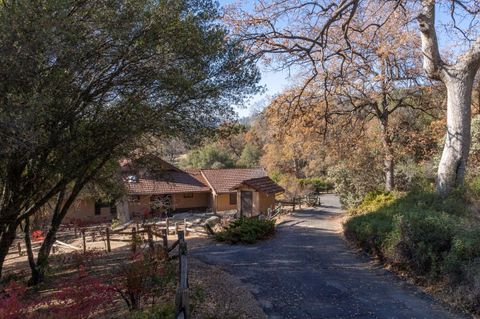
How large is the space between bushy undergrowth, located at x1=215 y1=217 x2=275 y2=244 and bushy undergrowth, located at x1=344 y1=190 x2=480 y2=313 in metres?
4.70

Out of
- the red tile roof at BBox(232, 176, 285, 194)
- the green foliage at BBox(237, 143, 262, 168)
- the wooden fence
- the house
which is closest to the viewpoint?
the wooden fence

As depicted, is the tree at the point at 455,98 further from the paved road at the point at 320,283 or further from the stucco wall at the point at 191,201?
the stucco wall at the point at 191,201

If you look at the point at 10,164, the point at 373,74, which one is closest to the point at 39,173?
the point at 10,164

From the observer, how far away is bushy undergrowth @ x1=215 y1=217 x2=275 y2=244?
14734mm

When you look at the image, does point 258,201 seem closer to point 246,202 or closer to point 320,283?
point 246,202

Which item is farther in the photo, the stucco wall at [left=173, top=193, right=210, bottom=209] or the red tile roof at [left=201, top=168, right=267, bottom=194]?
the red tile roof at [left=201, top=168, right=267, bottom=194]

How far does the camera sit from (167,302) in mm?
6684

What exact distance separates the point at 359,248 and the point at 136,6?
9.79 metres

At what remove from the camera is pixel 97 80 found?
301 inches

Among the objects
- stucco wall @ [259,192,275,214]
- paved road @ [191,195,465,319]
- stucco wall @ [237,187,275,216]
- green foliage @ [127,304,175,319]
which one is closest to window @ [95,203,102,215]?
stucco wall @ [237,187,275,216]

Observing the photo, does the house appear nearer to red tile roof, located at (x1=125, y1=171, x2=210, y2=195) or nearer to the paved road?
red tile roof, located at (x1=125, y1=171, x2=210, y2=195)

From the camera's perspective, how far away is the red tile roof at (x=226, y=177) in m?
32.9

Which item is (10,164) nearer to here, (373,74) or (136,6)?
(136,6)

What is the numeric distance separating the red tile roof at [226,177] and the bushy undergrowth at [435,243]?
2189cm
